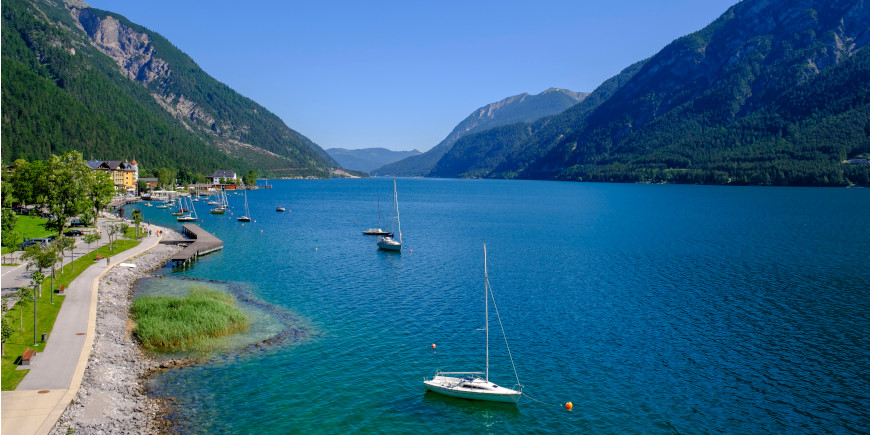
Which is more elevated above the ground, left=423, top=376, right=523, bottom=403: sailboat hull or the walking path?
the walking path

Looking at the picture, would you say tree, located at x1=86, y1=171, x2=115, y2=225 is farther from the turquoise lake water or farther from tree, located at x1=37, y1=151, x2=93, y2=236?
the turquoise lake water

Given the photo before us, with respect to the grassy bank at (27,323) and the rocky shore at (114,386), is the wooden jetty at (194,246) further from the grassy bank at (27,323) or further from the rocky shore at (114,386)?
the rocky shore at (114,386)

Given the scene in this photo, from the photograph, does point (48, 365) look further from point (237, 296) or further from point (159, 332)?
point (237, 296)

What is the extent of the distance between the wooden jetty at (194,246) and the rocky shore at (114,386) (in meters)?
24.1

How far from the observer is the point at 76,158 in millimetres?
91000

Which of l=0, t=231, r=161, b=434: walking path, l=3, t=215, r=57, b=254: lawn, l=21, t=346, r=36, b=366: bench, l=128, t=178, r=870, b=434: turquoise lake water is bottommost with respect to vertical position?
l=128, t=178, r=870, b=434: turquoise lake water

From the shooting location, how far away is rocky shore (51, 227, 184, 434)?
26188 mm

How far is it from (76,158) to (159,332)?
67811 millimetres

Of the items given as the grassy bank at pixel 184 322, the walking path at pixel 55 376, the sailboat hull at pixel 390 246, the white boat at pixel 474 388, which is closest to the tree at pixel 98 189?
the sailboat hull at pixel 390 246

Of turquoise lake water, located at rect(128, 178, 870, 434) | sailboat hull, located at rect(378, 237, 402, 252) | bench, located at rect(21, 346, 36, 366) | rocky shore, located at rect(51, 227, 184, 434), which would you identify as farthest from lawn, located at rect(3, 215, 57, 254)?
bench, located at rect(21, 346, 36, 366)

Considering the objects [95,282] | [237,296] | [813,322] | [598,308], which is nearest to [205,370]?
[237,296]

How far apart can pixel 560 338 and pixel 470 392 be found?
46.2 ft

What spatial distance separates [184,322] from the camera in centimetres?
4247

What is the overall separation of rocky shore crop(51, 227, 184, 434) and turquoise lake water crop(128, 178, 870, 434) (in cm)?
174
